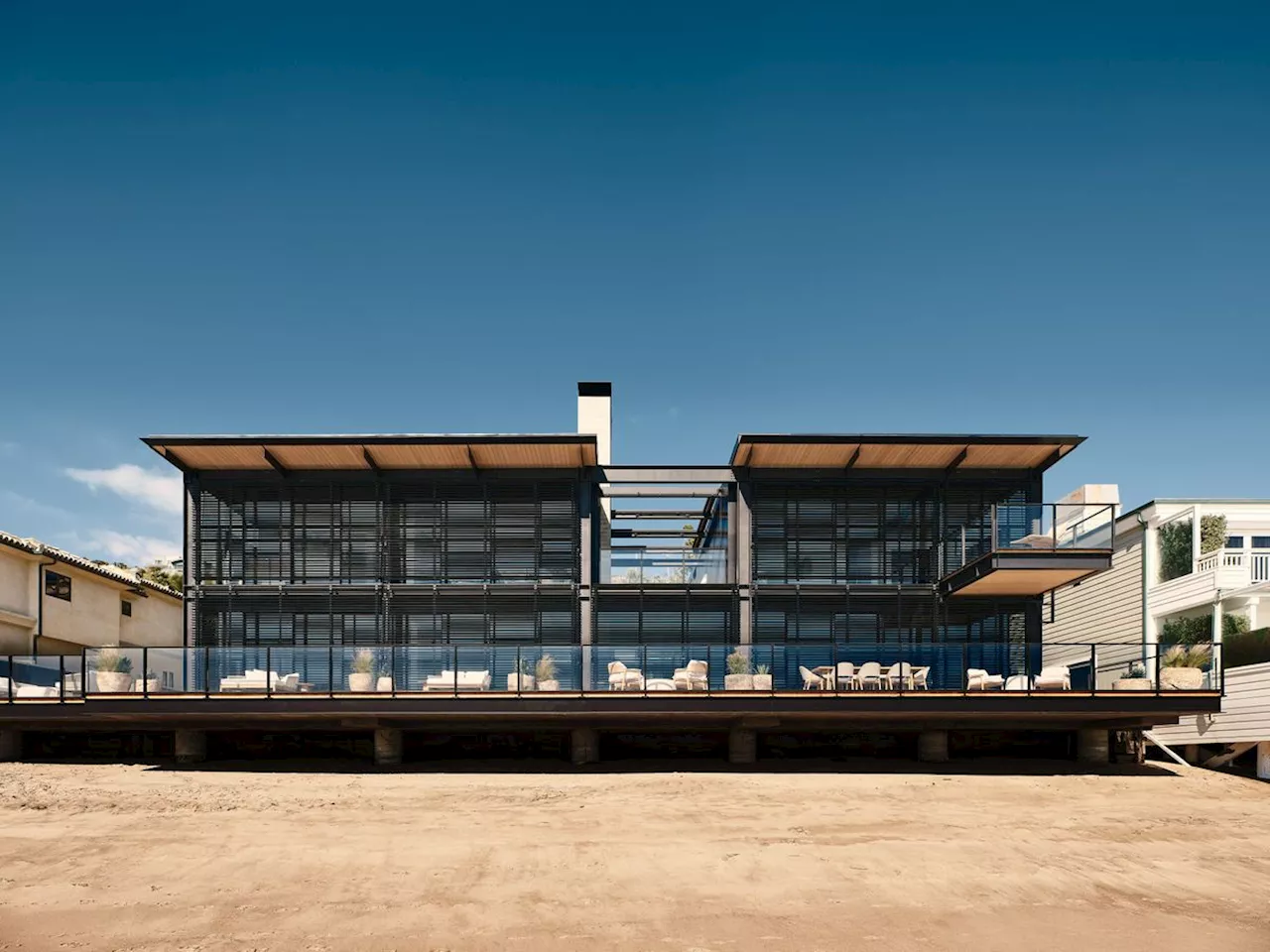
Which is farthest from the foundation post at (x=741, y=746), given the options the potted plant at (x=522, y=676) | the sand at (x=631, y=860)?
the potted plant at (x=522, y=676)

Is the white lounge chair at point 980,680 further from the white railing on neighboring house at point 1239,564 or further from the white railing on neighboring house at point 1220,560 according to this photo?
the white railing on neighboring house at point 1220,560

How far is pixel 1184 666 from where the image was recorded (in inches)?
763

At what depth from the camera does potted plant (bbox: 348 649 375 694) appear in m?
19.3

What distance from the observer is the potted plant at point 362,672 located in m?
19.3

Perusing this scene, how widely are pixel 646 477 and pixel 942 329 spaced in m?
10.7

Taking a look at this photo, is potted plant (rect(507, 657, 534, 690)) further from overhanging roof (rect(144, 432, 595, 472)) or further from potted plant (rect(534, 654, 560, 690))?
overhanging roof (rect(144, 432, 595, 472))

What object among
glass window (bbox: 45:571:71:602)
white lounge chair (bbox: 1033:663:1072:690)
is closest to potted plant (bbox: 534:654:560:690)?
white lounge chair (bbox: 1033:663:1072:690)

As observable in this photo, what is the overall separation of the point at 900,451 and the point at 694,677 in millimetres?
7877

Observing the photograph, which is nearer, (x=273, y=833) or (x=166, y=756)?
(x=273, y=833)

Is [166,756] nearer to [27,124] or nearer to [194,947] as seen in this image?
[194,947]

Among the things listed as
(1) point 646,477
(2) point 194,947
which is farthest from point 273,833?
(1) point 646,477

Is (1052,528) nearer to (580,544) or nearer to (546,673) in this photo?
Answer: (580,544)

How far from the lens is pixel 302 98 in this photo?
21734 millimetres

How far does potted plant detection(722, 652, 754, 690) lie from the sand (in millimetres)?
1630
